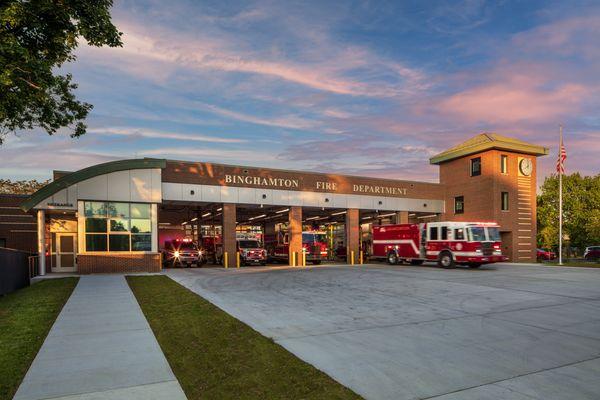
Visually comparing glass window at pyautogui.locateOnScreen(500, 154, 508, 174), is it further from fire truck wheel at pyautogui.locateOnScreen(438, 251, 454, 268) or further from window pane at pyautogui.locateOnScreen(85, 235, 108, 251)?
window pane at pyautogui.locateOnScreen(85, 235, 108, 251)

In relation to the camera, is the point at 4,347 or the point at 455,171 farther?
the point at 455,171

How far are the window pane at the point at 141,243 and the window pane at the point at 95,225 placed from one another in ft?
5.61

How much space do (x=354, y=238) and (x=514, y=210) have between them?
14062 mm

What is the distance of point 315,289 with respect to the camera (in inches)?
596

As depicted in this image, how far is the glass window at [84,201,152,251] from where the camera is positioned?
77.6 ft

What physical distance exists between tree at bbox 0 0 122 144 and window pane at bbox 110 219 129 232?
998cm

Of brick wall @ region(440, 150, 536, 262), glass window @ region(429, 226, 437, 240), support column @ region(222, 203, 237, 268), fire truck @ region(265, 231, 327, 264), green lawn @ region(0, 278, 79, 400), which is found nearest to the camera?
green lawn @ region(0, 278, 79, 400)

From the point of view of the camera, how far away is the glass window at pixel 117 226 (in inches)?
931

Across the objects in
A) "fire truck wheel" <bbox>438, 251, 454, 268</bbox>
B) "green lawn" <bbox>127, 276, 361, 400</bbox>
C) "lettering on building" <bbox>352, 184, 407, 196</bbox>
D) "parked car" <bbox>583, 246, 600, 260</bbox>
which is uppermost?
"lettering on building" <bbox>352, 184, 407, 196</bbox>

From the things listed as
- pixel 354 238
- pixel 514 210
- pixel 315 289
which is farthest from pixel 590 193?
pixel 315 289

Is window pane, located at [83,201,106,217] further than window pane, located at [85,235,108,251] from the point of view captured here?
Yes

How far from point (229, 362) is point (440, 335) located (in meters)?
4.16

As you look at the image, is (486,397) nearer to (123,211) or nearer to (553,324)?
(553,324)

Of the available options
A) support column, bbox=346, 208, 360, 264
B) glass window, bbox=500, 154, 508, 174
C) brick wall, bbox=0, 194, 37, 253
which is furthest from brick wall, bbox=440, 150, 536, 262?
brick wall, bbox=0, 194, 37, 253
